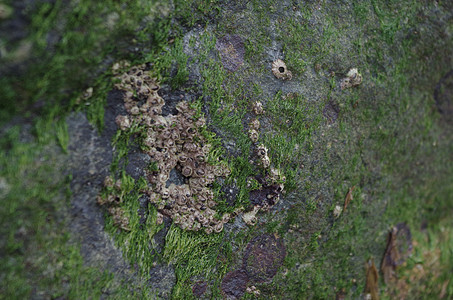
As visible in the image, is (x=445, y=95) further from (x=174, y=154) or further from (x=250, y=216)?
(x=174, y=154)

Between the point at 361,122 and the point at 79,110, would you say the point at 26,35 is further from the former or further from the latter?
the point at 361,122

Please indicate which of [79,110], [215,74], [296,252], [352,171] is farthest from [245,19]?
[296,252]

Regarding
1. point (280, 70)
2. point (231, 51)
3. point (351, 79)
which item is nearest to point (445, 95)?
point (351, 79)

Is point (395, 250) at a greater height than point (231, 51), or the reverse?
point (231, 51)

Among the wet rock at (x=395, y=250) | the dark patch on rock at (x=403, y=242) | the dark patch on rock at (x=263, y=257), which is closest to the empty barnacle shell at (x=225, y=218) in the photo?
the dark patch on rock at (x=263, y=257)

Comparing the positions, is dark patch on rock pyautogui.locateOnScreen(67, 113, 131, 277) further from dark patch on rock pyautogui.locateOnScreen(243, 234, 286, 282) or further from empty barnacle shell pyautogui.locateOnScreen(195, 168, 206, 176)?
dark patch on rock pyautogui.locateOnScreen(243, 234, 286, 282)

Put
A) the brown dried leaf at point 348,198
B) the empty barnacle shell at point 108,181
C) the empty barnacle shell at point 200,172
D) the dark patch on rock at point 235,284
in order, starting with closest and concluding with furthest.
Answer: the empty barnacle shell at point 108,181 → the empty barnacle shell at point 200,172 → the dark patch on rock at point 235,284 → the brown dried leaf at point 348,198

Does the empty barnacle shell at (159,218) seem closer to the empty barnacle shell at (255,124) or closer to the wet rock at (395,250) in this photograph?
the empty barnacle shell at (255,124)
